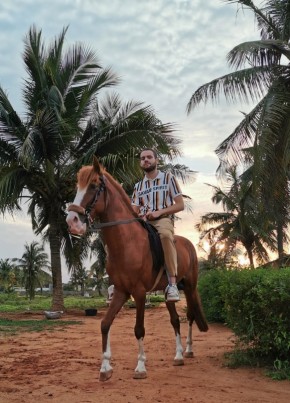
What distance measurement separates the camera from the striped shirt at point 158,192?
596 centimetres

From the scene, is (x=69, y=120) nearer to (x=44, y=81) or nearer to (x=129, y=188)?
(x=44, y=81)

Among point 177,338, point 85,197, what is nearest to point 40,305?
point 177,338

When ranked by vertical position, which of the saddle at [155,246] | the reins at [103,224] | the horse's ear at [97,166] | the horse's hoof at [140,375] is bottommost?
the horse's hoof at [140,375]

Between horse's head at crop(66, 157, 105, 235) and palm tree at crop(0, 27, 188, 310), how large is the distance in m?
9.96

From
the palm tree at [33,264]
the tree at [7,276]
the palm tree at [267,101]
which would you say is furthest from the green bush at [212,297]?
the tree at [7,276]

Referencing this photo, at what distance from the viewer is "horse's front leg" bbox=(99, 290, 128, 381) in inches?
200

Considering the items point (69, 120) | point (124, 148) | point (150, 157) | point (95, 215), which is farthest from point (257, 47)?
point (95, 215)

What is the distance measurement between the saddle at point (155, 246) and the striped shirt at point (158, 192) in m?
0.35

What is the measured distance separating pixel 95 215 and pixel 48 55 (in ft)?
43.9

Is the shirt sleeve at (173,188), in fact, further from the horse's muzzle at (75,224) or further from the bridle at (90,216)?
the horse's muzzle at (75,224)

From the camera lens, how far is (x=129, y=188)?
19.8 metres

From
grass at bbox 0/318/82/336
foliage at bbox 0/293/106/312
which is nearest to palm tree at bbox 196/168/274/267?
foliage at bbox 0/293/106/312

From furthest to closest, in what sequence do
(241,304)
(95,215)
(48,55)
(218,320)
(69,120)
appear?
(48,55)
(69,120)
(218,320)
(241,304)
(95,215)

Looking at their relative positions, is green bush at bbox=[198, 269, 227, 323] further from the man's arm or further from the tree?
the tree
